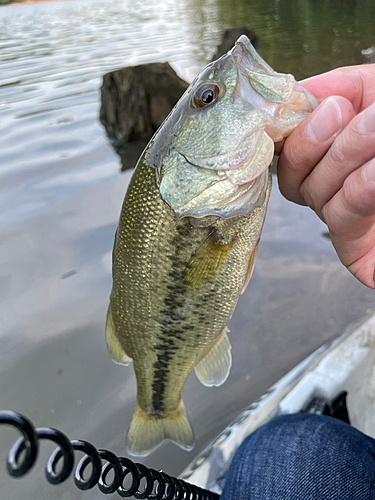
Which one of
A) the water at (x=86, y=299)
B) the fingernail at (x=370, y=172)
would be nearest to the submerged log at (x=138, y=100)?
the water at (x=86, y=299)

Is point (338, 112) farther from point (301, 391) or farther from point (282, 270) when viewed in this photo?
point (282, 270)

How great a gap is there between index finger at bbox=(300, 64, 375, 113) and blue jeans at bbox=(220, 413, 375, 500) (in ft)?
4.62

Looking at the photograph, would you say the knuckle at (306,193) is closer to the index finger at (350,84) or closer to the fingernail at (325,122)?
the fingernail at (325,122)

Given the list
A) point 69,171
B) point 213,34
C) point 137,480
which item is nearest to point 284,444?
point 137,480

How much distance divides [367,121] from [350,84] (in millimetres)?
440

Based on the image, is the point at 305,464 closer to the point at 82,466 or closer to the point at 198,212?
the point at 82,466

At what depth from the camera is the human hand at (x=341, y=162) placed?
3.64 ft

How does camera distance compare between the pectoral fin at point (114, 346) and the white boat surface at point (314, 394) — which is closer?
the pectoral fin at point (114, 346)

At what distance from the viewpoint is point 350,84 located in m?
1.37

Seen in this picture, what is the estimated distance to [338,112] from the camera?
3.70 ft

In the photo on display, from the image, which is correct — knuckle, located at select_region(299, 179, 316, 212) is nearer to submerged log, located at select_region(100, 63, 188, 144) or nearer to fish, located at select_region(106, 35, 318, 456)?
fish, located at select_region(106, 35, 318, 456)

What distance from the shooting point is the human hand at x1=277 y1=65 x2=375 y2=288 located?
111 cm

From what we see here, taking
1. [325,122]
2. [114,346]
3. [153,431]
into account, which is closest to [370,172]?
[325,122]

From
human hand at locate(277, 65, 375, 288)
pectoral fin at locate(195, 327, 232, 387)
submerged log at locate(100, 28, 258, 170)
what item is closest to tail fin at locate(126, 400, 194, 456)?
pectoral fin at locate(195, 327, 232, 387)
